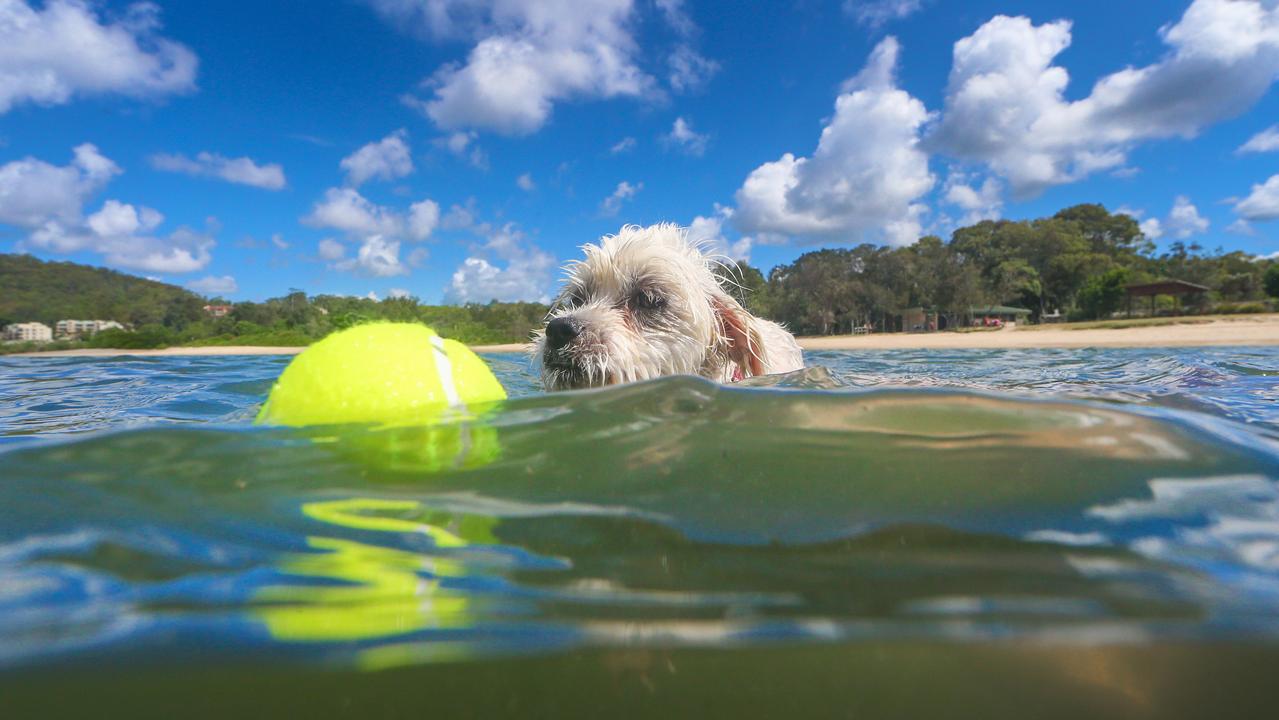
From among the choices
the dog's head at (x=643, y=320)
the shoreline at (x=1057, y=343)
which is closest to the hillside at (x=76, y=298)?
the shoreline at (x=1057, y=343)

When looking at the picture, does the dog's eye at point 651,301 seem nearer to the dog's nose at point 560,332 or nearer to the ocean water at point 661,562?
the dog's nose at point 560,332

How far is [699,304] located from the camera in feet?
16.2

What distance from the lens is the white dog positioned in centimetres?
423

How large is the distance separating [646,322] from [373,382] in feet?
8.01

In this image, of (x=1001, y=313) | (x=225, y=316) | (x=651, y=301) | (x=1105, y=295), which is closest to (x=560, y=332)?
(x=651, y=301)

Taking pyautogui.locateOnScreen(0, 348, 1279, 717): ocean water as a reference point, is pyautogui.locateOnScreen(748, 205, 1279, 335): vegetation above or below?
above

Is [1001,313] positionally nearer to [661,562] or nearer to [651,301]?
[651,301]

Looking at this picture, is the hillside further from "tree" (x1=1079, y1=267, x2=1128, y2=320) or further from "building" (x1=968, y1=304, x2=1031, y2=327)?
"tree" (x1=1079, y1=267, x2=1128, y2=320)

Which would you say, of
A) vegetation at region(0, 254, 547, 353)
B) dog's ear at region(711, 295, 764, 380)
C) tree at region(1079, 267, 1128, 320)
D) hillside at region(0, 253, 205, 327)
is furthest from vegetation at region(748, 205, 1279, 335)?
dog's ear at region(711, 295, 764, 380)

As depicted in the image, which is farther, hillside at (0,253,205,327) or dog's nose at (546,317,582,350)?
hillside at (0,253,205,327)

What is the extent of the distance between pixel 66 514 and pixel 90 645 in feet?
2.85

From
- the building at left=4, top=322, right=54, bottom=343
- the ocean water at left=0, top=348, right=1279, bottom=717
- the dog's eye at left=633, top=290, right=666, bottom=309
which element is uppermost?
the building at left=4, top=322, right=54, bottom=343

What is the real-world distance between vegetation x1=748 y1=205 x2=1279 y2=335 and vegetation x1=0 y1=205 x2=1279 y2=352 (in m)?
0.14

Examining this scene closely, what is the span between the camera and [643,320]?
4.84m
